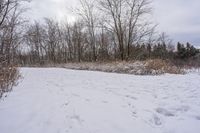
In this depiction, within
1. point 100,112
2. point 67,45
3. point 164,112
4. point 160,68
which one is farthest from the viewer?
point 67,45

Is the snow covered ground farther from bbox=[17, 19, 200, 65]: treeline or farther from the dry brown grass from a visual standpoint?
bbox=[17, 19, 200, 65]: treeline

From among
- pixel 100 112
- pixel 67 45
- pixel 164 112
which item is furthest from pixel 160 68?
pixel 67 45

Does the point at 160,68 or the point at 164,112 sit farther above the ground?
the point at 160,68

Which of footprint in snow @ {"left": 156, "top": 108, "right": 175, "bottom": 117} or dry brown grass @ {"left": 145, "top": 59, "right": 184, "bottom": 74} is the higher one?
dry brown grass @ {"left": 145, "top": 59, "right": 184, "bottom": 74}

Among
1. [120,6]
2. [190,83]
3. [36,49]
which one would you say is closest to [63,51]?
[36,49]

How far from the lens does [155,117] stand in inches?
202

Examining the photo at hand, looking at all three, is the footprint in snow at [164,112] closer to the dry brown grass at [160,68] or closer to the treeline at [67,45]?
the dry brown grass at [160,68]

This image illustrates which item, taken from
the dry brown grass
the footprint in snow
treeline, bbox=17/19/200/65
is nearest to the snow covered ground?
the footprint in snow

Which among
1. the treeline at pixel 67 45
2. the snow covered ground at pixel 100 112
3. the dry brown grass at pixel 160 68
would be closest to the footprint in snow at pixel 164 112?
the snow covered ground at pixel 100 112

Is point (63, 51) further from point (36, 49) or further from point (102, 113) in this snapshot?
point (102, 113)

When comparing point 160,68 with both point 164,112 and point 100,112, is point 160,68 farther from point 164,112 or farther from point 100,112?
point 100,112

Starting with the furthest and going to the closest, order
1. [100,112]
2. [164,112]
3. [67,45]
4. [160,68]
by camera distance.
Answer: [67,45]
[160,68]
[164,112]
[100,112]

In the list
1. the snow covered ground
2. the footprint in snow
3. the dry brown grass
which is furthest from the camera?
the dry brown grass

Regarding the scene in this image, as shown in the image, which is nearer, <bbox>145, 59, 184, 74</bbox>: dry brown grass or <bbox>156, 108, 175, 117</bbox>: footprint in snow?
<bbox>156, 108, 175, 117</bbox>: footprint in snow
